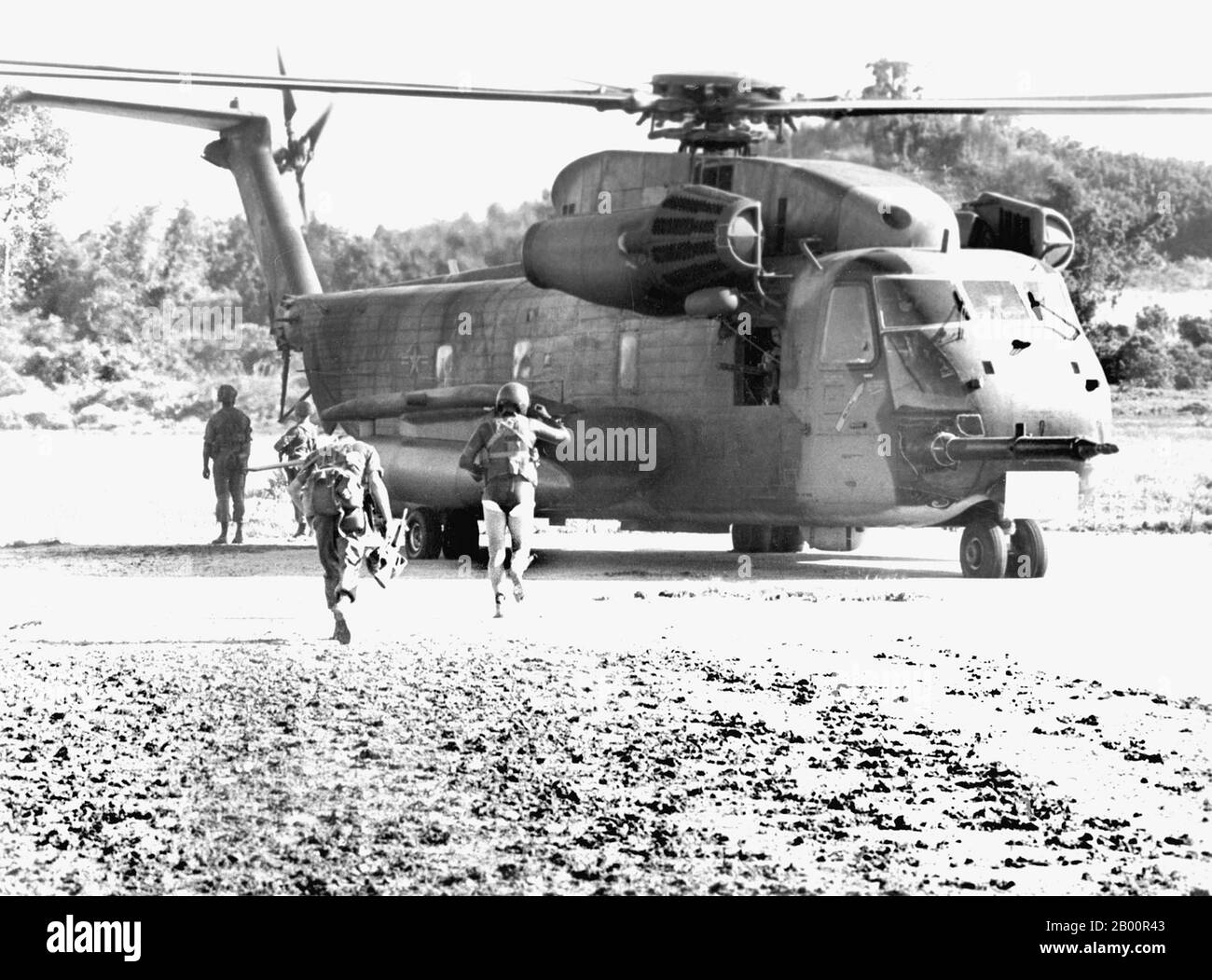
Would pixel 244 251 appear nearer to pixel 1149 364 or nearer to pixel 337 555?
pixel 1149 364

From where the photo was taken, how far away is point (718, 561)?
21.8m

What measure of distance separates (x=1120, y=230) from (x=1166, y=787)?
60.1 meters

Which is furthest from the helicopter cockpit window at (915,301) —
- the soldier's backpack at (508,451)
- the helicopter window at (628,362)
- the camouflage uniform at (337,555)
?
the camouflage uniform at (337,555)

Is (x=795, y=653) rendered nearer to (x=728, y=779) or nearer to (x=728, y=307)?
(x=728, y=779)

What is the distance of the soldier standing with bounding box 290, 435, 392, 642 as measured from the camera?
44.9ft

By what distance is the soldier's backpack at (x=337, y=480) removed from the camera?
13.7 meters

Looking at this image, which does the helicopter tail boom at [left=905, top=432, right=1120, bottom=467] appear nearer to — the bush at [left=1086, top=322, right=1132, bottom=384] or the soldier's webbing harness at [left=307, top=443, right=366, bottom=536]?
the bush at [left=1086, top=322, right=1132, bottom=384]

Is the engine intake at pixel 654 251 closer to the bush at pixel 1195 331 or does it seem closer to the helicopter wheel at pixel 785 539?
the helicopter wheel at pixel 785 539

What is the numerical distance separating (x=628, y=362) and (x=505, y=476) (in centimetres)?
559

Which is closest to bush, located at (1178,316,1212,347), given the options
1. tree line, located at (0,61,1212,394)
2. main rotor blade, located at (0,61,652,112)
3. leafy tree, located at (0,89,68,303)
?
tree line, located at (0,61,1212,394)

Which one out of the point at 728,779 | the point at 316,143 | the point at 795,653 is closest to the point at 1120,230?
the point at 316,143

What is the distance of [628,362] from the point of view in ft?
68.2

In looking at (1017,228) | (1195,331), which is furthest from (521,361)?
(1195,331)

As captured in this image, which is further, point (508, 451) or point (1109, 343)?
point (1109, 343)
